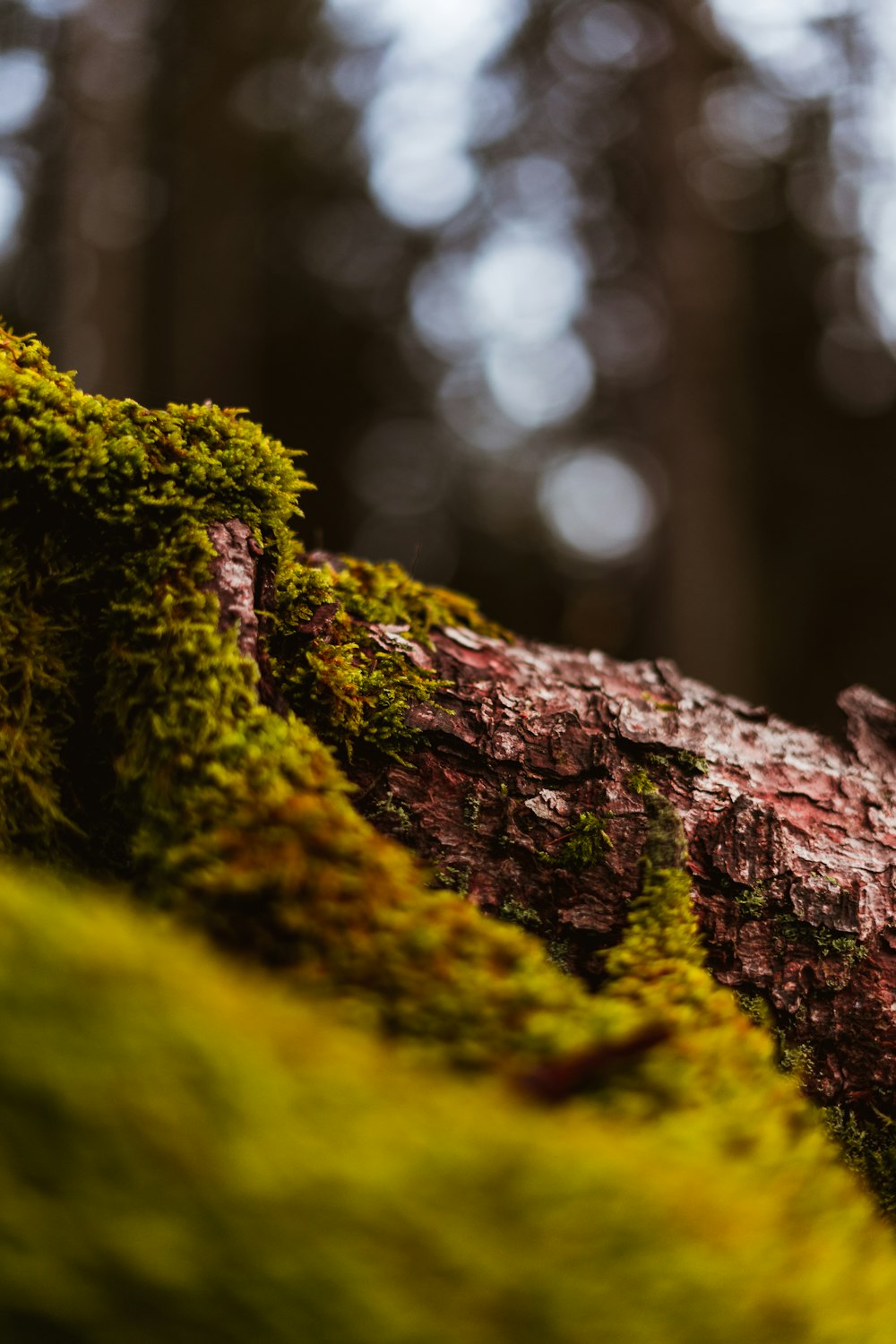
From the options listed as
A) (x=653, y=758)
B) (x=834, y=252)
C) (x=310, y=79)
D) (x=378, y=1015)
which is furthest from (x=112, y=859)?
(x=310, y=79)

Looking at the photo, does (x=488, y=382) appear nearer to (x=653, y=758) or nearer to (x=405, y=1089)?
(x=653, y=758)

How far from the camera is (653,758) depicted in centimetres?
181

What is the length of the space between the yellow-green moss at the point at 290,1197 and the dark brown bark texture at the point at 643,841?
2.37 ft

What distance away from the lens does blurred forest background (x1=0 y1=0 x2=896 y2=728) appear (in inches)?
386

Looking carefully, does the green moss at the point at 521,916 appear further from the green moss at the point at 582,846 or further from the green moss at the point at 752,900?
the green moss at the point at 752,900

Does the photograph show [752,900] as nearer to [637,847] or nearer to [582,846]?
[637,847]

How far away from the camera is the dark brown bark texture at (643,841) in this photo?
1.61 metres

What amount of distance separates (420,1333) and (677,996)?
833mm

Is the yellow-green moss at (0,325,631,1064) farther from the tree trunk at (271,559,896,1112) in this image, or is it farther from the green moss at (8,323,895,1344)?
the tree trunk at (271,559,896,1112)

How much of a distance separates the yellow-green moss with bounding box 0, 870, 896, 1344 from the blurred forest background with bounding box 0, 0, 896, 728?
8.19m

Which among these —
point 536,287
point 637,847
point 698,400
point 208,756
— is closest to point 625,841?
point 637,847

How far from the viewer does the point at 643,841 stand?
5.33ft

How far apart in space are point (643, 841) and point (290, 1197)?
3.56ft

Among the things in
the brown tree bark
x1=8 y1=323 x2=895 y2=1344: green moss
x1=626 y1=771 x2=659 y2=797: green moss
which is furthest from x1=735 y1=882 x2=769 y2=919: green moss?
x1=626 y1=771 x2=659 y2=797: green moss
